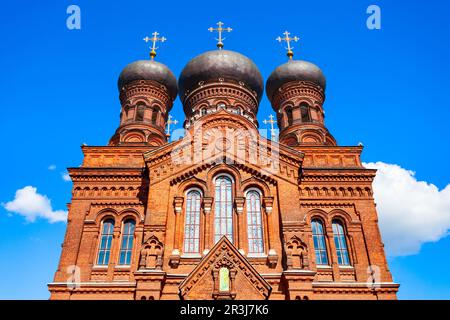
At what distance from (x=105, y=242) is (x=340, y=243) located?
9206 millimetres

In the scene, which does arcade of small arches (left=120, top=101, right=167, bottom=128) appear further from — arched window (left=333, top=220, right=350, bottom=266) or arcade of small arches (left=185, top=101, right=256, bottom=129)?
arched window (left=333, top=220, right=350, bottom=266)

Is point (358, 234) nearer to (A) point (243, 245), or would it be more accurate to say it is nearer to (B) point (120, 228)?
(A) point (243, 245)

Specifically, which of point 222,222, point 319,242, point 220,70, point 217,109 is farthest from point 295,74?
point 222,222

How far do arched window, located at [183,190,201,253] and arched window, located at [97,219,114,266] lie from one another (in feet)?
10.6

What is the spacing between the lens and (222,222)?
15.1m

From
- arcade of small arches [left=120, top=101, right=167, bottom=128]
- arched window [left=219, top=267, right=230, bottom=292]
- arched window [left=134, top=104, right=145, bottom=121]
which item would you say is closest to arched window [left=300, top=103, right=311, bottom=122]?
arcade of small arches [left=120, top=101, right=167, bottom=128]

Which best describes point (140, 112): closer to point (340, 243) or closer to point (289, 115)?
point (289, 115)

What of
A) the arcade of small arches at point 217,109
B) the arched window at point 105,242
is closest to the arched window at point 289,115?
the arcade of small arches at point 217,109

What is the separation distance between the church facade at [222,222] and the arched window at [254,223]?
4cm

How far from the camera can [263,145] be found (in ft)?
54.7

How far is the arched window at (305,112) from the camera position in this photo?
22833 mm

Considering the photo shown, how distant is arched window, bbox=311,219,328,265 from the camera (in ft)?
51.5

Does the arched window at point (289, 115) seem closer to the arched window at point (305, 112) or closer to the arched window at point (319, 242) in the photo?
the arched window at point (305, 112)
